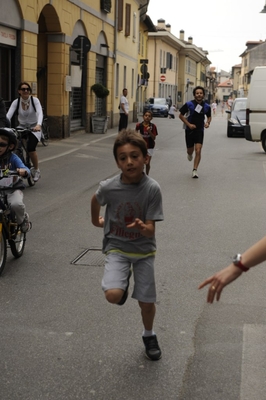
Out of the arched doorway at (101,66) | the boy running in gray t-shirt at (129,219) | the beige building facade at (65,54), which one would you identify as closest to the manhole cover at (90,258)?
the boy running in gray t-shirt at (129,219)

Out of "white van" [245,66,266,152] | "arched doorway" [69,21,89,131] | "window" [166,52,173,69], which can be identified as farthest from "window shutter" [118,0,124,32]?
"window" [166,52,173,69]

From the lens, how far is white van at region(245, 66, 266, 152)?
1975 cm

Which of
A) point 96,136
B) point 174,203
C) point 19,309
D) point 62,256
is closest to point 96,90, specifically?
point 96,136

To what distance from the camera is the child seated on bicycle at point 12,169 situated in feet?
20.5

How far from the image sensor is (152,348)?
4.11 m

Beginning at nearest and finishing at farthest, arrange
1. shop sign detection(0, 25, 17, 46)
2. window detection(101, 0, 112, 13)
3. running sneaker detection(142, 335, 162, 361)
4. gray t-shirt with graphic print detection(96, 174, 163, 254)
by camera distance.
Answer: gray t-shirt with graphic print detection(96, 174, 163, 254) < running sneaker detection(142, 335, 162, 361) < shop sign detection(0, 25, 17, 46) < window detection(101, 0, 112, 13)

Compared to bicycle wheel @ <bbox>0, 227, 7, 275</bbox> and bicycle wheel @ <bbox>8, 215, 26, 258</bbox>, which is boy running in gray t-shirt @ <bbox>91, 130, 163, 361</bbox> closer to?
bicycle wheel @ <bbox>0, 227, 7, 275</bbox>

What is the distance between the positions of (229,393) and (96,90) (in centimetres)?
2336

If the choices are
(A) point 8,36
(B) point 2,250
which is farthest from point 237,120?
(B) point 2,250

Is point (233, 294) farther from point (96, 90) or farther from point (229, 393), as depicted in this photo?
point (96, 90)

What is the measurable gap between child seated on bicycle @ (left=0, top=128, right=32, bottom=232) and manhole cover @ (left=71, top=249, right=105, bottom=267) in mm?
636

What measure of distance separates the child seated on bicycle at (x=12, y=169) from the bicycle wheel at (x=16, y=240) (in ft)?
0.17

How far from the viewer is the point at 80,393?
11.8 feet

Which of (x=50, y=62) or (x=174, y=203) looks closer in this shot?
(x=174, y=203)
